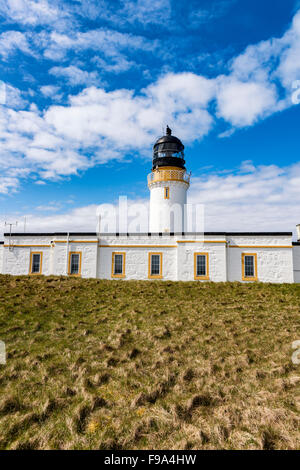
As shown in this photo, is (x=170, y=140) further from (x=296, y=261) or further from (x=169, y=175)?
(x=296, y=261)

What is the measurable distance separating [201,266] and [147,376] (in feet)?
52.2

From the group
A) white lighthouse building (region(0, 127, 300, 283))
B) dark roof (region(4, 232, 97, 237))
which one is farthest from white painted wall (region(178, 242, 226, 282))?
dark roof (region(4, 232, 97, 237))

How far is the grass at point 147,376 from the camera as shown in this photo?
4.80 m

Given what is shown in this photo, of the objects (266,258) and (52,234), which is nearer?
(266,258)

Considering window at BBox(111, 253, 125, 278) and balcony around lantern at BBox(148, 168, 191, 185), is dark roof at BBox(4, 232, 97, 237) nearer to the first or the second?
window at BBox(111, 253, 125, 278)

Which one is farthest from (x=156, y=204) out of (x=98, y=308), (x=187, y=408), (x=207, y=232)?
(x=187, y=408)

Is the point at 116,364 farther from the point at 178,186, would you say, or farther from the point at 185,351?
the point at 178,186

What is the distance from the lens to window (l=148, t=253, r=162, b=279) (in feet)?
75.7

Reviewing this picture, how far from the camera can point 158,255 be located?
2327cm

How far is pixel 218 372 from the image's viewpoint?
23.5 ft

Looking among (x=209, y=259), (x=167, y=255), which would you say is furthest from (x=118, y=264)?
(x=209, y=259)

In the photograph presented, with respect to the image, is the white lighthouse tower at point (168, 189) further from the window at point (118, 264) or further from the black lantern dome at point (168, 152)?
the window at point (118, 264)

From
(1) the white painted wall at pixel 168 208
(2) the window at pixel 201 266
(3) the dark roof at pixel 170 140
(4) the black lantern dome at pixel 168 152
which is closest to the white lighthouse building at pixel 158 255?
(2) the window at pixel 201 266
